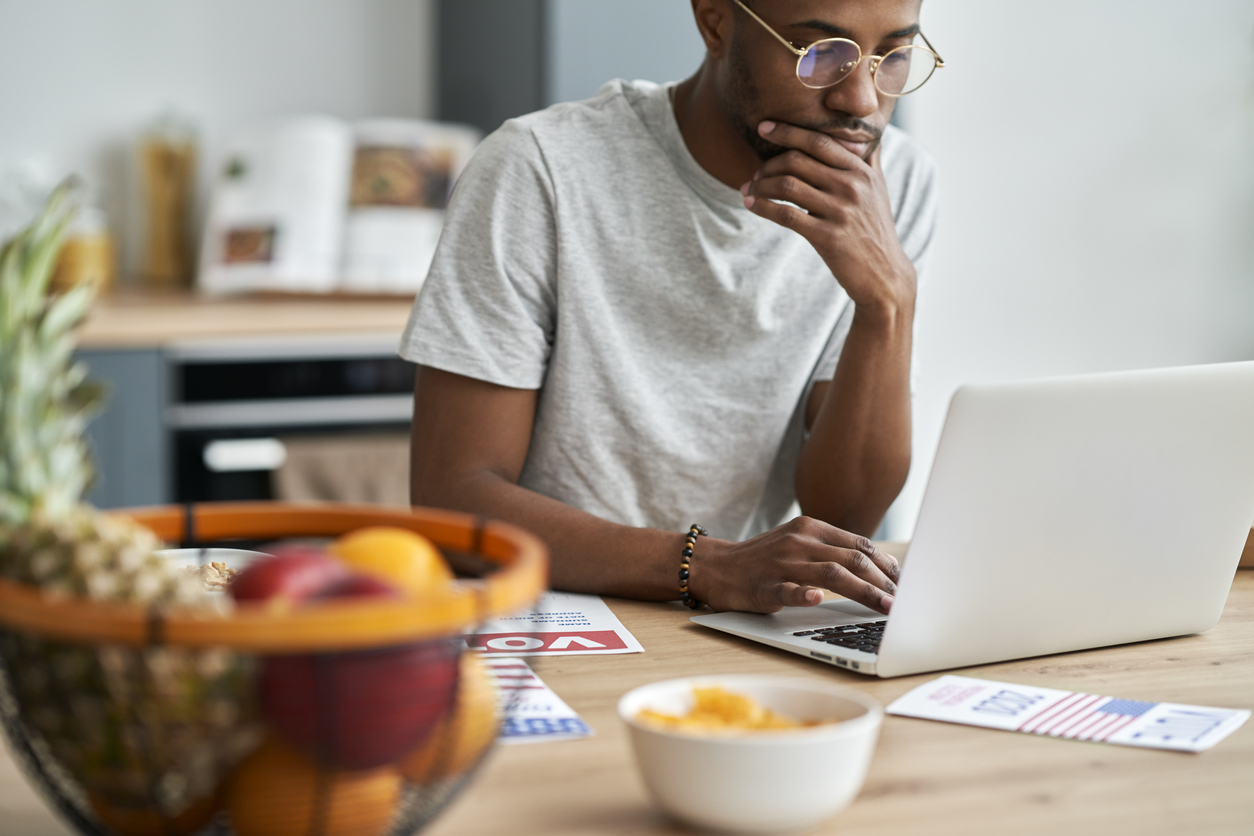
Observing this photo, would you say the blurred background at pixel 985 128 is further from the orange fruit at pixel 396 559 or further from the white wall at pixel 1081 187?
the orange fruit at pixel 396 559

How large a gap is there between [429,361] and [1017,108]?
75.2 inches

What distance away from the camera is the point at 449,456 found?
1.29 m

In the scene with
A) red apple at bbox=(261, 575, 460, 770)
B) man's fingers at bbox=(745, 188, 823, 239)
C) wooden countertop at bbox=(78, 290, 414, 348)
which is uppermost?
man's fingers at bbox=(745, 188, 823, 239)

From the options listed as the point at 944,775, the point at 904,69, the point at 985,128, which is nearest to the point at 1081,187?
the point at 985,128

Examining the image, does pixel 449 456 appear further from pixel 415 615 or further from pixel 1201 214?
pixel 1201 214

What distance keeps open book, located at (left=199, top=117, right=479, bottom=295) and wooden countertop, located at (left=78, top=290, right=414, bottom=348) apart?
1.7 inches

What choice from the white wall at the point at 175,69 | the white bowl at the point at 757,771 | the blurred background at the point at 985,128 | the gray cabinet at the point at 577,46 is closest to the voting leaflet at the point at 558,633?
the white bowl at the point at 757,771

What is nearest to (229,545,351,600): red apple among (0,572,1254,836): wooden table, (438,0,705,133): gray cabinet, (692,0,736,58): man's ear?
(0,572,1254,836): wooden table

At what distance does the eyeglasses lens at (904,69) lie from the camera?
127 centimetres

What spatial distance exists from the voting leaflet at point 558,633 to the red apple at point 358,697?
358 mm

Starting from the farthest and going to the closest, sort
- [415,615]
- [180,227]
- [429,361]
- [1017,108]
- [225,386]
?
[180,227]
[1017,108]
[225,386]
[429,361]
[415,615]

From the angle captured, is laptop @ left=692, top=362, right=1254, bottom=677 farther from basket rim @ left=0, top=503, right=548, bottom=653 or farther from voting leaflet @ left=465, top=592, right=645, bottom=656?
basket rim @ left=0, top=503, right=548, bottom=653

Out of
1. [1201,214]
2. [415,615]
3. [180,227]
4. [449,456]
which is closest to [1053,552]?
[415,615]

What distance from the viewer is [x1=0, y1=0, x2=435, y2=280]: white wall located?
2.85m
